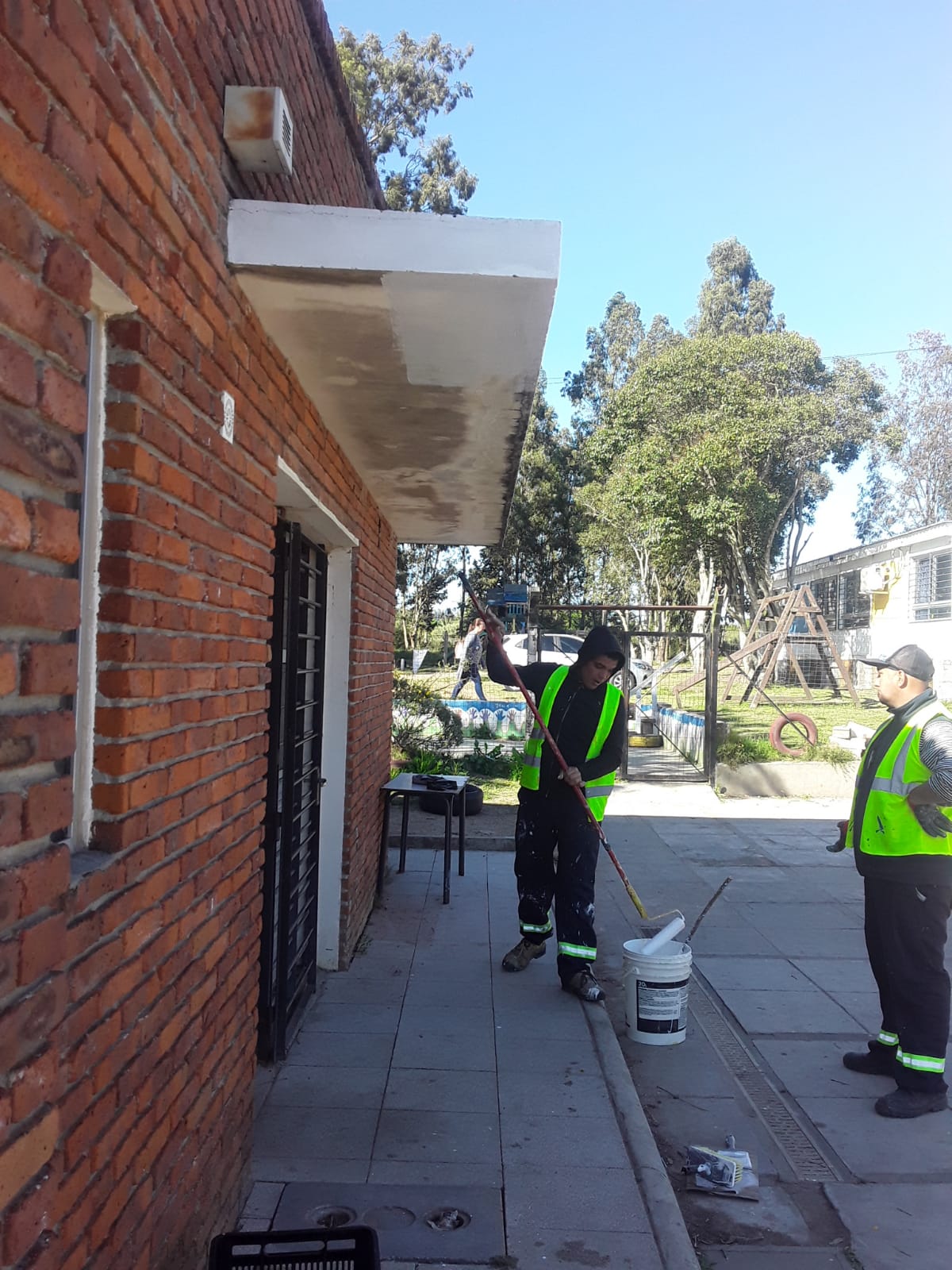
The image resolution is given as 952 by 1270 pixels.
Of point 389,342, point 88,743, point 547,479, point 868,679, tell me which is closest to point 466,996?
point 389,342

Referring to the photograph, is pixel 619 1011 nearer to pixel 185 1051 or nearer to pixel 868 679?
pixel 185 1051

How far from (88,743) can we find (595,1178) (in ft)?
8.46

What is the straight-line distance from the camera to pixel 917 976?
427 centimetres

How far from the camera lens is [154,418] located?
2084 mm

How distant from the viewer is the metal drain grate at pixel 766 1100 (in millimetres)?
3824

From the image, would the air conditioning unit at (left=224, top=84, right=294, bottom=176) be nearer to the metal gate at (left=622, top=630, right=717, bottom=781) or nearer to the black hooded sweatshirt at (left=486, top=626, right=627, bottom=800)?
the black hooded sweatshirt at (left=486, top=626, right=627, bottom=800)

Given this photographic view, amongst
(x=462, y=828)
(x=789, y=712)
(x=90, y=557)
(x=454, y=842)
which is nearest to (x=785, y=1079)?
(x=462, y=828)

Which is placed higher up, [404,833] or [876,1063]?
[404,833]

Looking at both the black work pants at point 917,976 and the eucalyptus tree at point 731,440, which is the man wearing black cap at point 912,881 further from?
the eucalyptus tree at point 731,440

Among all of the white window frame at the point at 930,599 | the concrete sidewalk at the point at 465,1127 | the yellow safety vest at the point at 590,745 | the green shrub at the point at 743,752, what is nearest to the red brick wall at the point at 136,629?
the concrete sidewalk at the point at 465,1127

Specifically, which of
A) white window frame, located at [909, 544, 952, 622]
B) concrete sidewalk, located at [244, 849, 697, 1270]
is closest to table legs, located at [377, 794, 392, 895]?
concrete sidewalk, located at [244, 849, 697, 1270]

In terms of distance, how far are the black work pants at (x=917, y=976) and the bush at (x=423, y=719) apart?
8932mm

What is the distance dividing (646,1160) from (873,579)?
27.5 m

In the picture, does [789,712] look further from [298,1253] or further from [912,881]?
[298,1253]
